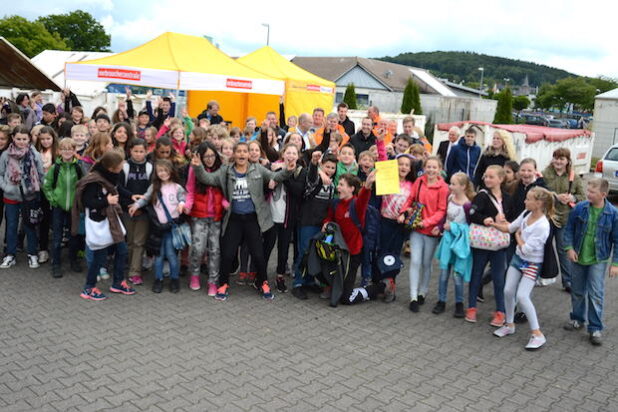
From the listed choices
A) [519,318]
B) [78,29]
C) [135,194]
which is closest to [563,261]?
[519,318]

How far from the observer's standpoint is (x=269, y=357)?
4.81 metres

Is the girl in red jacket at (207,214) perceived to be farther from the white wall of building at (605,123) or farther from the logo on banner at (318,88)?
the white wall of building at (605,123)

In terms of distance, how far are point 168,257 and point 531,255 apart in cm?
384

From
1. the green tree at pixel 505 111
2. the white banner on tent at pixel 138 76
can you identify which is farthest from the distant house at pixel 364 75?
the white banner on tent at pixel 138 76

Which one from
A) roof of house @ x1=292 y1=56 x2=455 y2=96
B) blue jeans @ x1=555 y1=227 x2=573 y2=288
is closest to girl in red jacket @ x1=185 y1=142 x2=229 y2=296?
blue jeans @ x1=555 y1=227 x2=573 y2=288

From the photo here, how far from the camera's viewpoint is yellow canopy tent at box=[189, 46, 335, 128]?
1528 centimetres

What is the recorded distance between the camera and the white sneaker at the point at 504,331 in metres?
5.58

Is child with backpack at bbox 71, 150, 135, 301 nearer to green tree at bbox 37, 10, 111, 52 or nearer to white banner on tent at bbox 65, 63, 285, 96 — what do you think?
white banner on tent at bbox 65, 63, 285, 96

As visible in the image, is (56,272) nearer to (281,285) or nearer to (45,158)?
(45,158)

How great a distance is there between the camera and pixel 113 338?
196 inches

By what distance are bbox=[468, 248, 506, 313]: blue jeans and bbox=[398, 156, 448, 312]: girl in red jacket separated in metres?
0.49

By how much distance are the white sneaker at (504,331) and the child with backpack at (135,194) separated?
13.0 feet

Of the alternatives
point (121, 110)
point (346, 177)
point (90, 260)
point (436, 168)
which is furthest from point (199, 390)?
point (121, 110)

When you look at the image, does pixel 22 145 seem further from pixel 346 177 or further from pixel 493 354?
pixel 493 354
